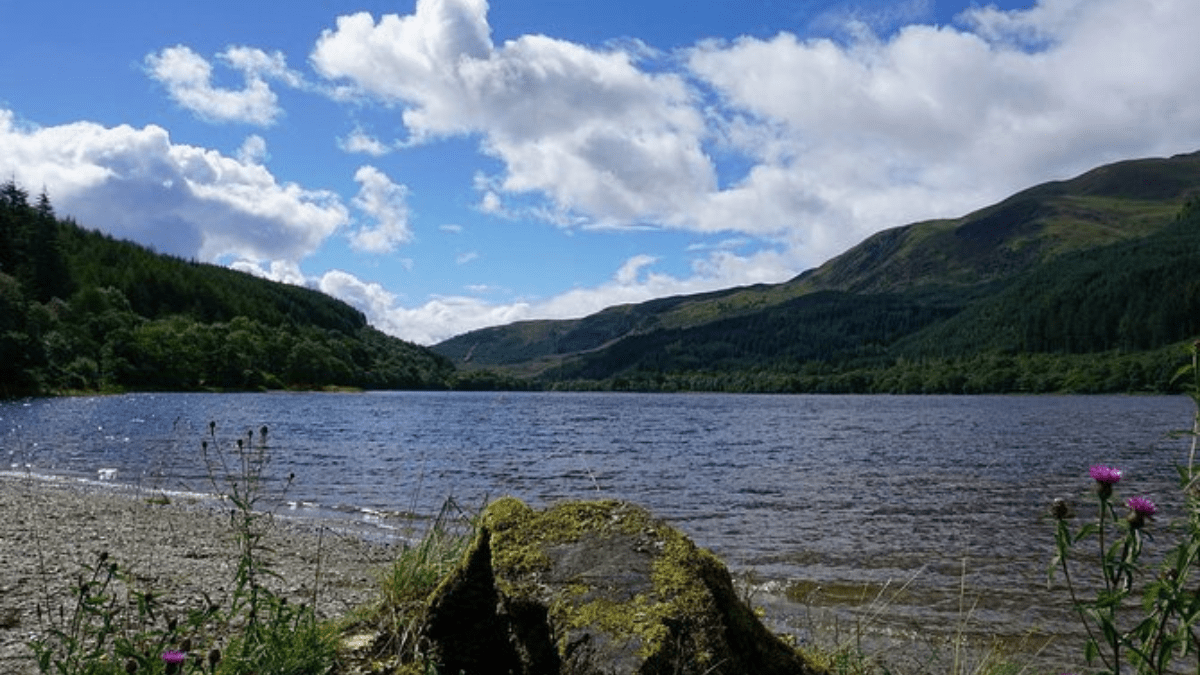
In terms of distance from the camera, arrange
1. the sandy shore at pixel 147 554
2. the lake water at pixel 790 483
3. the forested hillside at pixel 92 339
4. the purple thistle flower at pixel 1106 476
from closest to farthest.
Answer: the purple thistle flower at pixel 1106 476
the sandy shore at pixel 147 554
the lake water at pixel 790 483
the forested hillside at pixel 92 339

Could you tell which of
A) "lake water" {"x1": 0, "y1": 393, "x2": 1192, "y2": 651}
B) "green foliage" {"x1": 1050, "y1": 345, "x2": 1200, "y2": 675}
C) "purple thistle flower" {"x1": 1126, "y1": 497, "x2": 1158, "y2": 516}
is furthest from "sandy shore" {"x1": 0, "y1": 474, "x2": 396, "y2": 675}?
"purple thistle flower" {"x1": 1126, "y1": 497, "x2": 1158, "y2": 516}

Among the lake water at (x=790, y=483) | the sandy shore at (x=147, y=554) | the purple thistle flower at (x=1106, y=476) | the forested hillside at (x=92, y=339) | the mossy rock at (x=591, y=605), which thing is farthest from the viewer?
the forested hillside at (x=92, y=339)

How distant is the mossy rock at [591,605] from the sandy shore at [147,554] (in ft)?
3.71

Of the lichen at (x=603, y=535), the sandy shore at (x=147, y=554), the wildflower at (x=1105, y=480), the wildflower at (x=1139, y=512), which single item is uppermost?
the wildflower at (x=1105, y=480)

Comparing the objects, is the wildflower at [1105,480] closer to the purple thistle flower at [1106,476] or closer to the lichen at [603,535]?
the purple thistle flower at [1106,476]

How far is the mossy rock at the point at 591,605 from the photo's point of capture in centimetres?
487

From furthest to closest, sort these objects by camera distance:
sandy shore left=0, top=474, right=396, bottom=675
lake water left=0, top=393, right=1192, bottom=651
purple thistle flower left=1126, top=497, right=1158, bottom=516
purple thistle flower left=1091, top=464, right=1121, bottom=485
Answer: lake water left=0, top=393, right=1192, bottom=651 → sandy shore left=0, top=474, right=396, bottom=675 → purple thistle flower left=1091, top=464, right=1121, bottom=485 → purple thistle flower left=1126, top=497, right=1158, bottom=516

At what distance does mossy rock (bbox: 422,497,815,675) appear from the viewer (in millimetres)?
4867

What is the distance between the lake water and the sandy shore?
1277 millimetres

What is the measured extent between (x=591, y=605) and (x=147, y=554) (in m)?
11.5

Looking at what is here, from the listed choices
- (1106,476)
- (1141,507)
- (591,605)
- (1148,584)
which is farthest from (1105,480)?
(591,605)

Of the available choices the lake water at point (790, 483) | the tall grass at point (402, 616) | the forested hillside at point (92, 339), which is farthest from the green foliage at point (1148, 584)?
the forested hillside at point (92, 339)

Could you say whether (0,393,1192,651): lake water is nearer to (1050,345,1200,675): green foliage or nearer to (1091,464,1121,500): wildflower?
(1050,345,1200,675): green foliage

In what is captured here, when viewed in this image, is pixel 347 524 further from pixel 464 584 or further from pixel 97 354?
pixel 97 354
